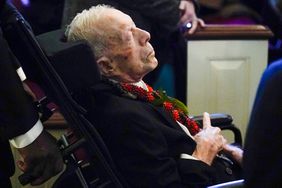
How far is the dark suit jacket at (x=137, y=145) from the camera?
5.27 feet

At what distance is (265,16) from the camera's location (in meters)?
3.67

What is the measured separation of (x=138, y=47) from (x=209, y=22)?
2.08m

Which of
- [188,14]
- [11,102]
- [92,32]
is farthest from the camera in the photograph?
[188,14]

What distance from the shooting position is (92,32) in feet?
5.59

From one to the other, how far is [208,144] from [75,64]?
20.4 inches

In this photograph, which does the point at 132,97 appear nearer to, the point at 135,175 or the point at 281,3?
the point at 135,175

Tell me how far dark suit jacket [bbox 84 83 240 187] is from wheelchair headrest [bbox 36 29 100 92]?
0.36 ft

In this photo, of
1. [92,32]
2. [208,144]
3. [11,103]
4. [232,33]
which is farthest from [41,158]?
[232,33]

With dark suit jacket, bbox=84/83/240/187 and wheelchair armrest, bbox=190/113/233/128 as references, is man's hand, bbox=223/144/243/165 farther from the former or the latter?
dark suit jacket, bbox=84/83/240/187

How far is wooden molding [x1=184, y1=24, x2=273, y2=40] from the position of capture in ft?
9.88

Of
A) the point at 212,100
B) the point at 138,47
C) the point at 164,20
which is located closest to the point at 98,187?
the point at 138,47

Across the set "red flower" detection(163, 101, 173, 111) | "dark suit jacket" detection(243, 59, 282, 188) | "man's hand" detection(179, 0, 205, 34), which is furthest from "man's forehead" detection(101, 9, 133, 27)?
"man's hand" detection(179, 0, 205, 34)

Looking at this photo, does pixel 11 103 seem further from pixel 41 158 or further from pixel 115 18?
pixel 115 18

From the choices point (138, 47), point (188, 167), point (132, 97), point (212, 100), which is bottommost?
point (212, 100)
